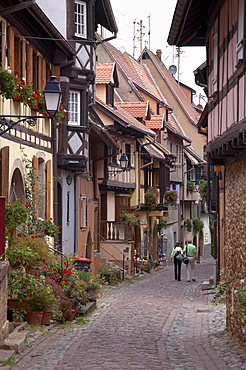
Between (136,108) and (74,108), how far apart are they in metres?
16.2

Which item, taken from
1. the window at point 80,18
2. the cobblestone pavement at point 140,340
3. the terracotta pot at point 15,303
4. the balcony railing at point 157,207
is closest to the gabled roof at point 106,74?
the window at point 80,18

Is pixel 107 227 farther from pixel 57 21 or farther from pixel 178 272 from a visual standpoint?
pixel 57 21

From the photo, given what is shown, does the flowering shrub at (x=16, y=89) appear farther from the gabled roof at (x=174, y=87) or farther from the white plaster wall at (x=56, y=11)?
the gabled roof at (x=174, y=87)

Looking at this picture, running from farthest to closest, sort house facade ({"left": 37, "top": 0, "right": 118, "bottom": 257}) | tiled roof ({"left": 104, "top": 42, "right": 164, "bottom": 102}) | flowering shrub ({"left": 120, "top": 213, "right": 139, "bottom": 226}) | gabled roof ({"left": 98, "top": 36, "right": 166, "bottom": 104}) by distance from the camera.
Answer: tiled roof ({"left": 104, "top": 42, "right": 164, "bottom": 102}) → gabled roof ({"left": 98, "top": 36, "right": 166, "bottom": 104}) → flowering shrub ({"left": 120, "top": 213, "right": 139, "bottom": 226}) → house facade ({"left": 37, "top": 0, "right": 118, "bottom": 257})

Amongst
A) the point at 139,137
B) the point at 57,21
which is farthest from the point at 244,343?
the point at 139,137

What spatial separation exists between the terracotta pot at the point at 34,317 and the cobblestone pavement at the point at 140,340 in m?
0.26

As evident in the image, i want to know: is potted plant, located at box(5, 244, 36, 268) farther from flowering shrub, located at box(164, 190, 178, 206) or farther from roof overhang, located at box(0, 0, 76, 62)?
flowering shrub, located at box(164, 190, 178, 206)

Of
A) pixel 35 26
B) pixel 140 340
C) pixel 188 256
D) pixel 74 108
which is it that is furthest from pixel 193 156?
pixel 140 340

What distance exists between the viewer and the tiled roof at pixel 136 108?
37.7 meters

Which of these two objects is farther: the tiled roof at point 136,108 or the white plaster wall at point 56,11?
the tiled roof at point 136,108

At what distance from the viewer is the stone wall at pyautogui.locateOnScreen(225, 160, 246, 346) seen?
1173 cm

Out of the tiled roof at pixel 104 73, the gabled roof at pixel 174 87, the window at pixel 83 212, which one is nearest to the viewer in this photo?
the window at pixel 83 212

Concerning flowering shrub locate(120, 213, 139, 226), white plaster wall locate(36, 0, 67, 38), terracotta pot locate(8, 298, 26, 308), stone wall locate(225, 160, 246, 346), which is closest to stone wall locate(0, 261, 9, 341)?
terracotta pot locate(8, 298, 26, 308)

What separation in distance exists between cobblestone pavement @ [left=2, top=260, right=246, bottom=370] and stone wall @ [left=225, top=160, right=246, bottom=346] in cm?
41
